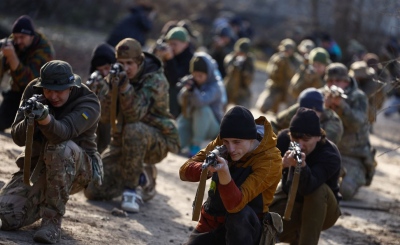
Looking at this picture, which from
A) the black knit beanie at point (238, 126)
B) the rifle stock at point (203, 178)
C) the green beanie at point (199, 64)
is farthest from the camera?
the green beanie at point (199, 64)

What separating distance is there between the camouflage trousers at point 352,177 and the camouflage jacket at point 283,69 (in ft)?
19.8

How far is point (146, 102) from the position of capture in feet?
27.3

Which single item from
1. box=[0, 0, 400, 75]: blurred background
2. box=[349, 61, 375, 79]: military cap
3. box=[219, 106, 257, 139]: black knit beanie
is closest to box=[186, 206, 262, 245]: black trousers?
box=[219, 106, 257, 139]: black knit beanie

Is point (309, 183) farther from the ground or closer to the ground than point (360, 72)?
closer to the ground

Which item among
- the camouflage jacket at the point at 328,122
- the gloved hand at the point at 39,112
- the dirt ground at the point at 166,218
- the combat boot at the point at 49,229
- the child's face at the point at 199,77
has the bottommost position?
the dirt ground at the point at 166,218

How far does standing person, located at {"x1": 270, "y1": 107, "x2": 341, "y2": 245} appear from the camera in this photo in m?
7.21

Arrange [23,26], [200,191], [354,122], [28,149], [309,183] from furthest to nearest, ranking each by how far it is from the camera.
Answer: [354,122] → [23,26] → [309,183] → [28,149] → [200,191]

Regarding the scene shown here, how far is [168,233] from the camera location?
7.86 m

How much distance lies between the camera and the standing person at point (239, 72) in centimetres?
1591

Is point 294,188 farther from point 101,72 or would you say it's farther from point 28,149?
point 101,72

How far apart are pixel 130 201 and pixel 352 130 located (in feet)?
9.89

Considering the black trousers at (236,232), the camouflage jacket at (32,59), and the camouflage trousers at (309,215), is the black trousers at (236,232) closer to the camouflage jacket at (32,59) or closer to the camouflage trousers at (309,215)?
the camouflage trousers at (309,215)

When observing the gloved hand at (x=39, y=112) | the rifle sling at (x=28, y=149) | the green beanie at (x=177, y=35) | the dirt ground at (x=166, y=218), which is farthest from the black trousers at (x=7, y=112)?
the gloved hand at (x=39, y=112)

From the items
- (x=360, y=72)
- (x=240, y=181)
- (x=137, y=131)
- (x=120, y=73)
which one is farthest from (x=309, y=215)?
(x=360, y=72)
